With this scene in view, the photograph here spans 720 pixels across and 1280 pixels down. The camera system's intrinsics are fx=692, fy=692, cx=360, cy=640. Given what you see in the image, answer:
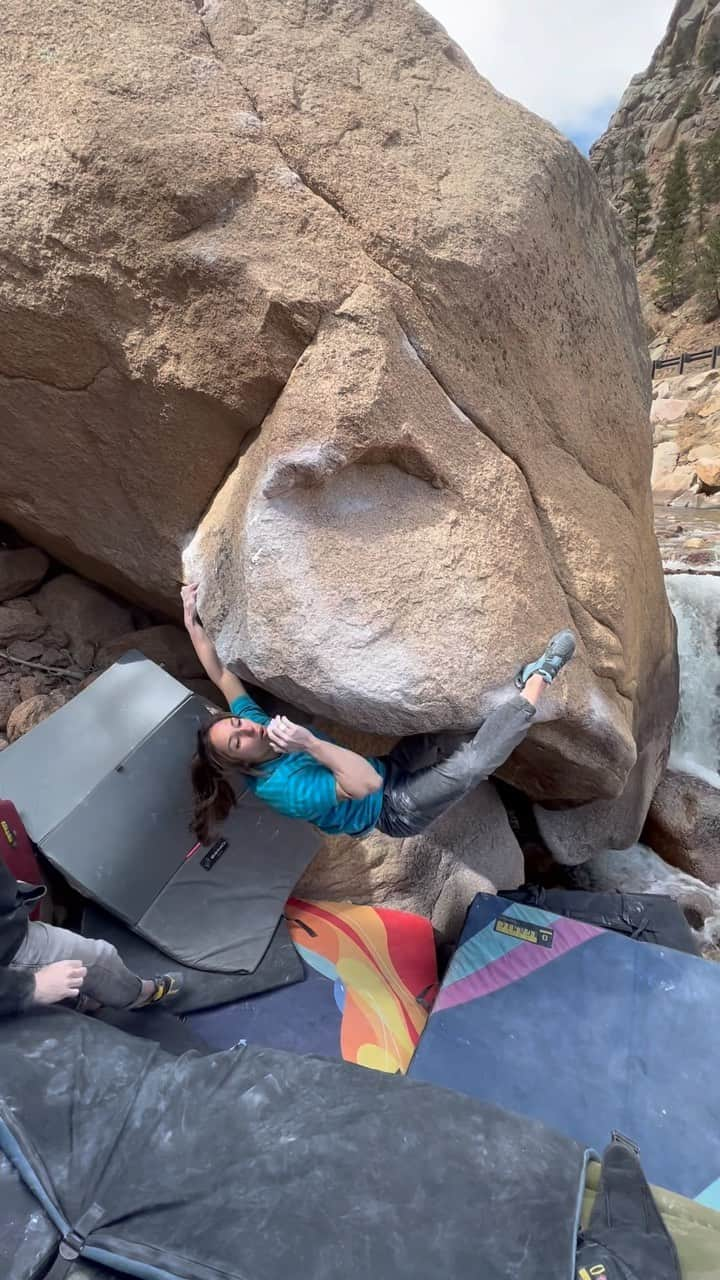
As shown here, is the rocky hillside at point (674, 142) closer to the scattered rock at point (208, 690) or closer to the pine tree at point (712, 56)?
the pine tree at point (712, 56)

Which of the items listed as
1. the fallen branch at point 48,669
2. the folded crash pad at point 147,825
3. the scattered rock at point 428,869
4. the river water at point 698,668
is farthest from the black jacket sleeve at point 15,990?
the river water at point 698,668

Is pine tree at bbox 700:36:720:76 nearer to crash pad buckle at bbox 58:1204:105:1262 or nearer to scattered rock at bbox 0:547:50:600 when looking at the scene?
scattered rock at bbox 0:547:50:600

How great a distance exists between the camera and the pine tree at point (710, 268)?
19172 mm

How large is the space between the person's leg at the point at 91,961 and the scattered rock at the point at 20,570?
1.76 meters

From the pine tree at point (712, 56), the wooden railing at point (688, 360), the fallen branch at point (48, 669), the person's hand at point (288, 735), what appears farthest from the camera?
the pine tree at point (712, 56)

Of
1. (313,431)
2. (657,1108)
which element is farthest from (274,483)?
(657,1108)

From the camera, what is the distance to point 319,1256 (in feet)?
3.51

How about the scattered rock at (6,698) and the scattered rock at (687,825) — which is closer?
the scattered rock at (6,698)

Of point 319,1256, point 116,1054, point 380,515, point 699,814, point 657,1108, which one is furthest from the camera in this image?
point 699,814

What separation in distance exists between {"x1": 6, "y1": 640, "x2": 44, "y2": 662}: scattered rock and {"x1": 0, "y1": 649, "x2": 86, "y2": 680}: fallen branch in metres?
0.02

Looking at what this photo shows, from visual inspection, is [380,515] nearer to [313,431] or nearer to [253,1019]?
[313,431]

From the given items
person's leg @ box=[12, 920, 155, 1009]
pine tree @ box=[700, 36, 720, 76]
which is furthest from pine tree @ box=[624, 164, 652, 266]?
person's leg @ box=[12, 920, 155, 1009]

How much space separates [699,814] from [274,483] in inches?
131

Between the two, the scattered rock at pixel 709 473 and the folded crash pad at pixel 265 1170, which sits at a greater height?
the folded crash pad at pixel 265 1170
